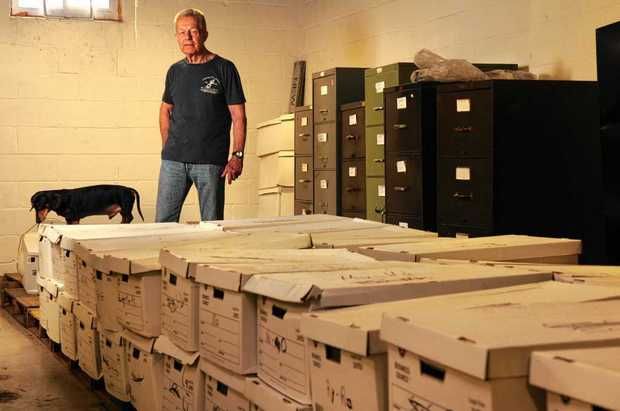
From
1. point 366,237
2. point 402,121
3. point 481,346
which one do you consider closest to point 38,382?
point 366,237

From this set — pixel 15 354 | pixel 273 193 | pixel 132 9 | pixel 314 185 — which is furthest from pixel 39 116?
pixel 15 354

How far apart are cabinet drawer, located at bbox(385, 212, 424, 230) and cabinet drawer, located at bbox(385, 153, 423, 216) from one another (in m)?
0.02

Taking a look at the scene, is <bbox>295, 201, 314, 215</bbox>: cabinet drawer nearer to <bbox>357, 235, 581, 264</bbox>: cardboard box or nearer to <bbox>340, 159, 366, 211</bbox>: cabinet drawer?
<bbox>340, 159, 366, 211</bbox>: cabinet drawer

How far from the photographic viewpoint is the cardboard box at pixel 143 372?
2961mm

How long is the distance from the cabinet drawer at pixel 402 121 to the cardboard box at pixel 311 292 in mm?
3007

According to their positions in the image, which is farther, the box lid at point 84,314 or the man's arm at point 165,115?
the man's arm at point 165,115

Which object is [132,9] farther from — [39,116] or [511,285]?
[511,285]

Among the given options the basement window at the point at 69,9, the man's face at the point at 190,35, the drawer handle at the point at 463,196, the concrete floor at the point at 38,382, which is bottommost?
the concrete floor at the point at 38,382

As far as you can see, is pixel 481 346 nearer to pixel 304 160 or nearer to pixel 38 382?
pixel 38 382

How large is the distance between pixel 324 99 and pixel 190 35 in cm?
149

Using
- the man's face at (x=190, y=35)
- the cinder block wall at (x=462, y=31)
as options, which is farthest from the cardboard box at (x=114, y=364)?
the cinder block wall at (x=462, y=31)

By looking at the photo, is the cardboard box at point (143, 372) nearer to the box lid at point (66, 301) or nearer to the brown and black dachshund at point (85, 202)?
the box lid at point (66, 301)

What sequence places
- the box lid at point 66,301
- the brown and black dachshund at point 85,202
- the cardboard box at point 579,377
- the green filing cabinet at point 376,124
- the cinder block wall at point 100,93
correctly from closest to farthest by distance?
the cardboard box at point 579,377
the box lid at point 66,301
the green filing cabinet at point 376,124
the brown and black dachshund at point 85,202
the cinder block wall at point 100,93

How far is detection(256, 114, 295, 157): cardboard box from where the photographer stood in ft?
25.3
